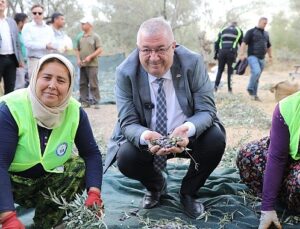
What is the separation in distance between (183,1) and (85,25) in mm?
16453

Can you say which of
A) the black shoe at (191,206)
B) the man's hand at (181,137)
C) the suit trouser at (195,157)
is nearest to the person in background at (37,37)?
the suit trouser at (195,157)

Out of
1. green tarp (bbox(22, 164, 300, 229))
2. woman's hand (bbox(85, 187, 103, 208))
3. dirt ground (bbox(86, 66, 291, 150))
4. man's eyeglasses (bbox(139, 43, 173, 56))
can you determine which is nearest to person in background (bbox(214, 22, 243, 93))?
dirt ground (bbox(86, 66, 291, 150))

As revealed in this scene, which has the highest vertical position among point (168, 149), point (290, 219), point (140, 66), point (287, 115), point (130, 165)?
point (140, 66)

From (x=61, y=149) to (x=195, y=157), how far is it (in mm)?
839

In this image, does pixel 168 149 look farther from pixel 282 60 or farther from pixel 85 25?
pixel 282 60

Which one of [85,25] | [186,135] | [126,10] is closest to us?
[186,135]

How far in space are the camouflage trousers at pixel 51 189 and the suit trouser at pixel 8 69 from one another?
332 centimetres

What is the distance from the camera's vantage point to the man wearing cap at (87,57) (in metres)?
7.31

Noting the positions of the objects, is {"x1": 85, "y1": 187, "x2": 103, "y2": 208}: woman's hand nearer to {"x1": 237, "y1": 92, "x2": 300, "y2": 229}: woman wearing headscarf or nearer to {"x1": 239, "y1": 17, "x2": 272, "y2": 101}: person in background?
{"x1": 237, "y1": 92, "x2": 300, "y2": 229}: woman wearing headscarf

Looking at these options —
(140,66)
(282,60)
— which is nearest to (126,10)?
(282,60)

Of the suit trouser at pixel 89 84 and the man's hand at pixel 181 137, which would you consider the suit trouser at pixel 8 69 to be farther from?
the man's hand at pixel 181 137

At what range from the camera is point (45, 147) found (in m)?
2.23

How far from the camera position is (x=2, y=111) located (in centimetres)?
209

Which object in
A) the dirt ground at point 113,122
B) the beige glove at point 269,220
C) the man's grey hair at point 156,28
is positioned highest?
the man's grey hair at point 156,28
